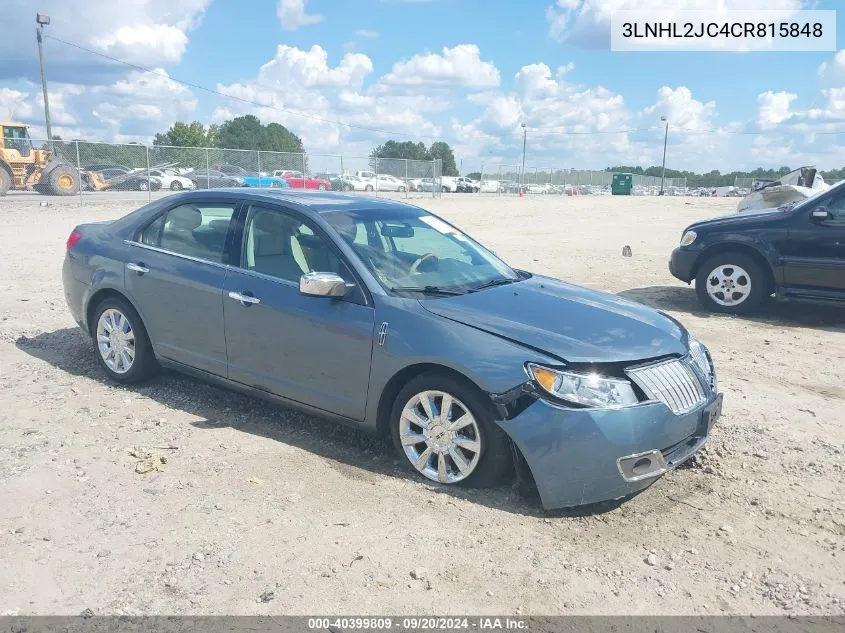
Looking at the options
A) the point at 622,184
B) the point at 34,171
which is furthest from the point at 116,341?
the point at 622,184

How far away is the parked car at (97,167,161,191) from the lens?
93.5 feet

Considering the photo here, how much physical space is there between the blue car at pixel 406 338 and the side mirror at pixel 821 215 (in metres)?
4.79

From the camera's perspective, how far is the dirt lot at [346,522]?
3.16 metres

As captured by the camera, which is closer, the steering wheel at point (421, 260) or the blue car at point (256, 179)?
the steering wheel at point (421, 260)

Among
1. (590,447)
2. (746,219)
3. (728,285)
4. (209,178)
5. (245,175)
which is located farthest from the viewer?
(245,175)

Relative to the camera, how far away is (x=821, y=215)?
8.39 meters

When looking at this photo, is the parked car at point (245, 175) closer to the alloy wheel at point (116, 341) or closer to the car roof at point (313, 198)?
the alloy wheel at point (116, 341)

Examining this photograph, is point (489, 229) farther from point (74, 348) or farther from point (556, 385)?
point (556, 385)

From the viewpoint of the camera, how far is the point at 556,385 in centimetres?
367

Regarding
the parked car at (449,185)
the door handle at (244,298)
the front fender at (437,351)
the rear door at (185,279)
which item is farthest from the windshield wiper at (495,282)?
the parked car at (449,185)

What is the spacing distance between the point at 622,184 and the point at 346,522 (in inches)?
2748

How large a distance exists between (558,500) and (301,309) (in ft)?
6.33

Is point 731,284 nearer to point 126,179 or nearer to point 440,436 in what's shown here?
point 440,436

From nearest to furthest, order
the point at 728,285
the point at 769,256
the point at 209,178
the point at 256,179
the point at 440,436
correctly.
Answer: the point at 440,436
the point at 769,256
the point at 728,285
the point at 209,178
the point at 256,179
